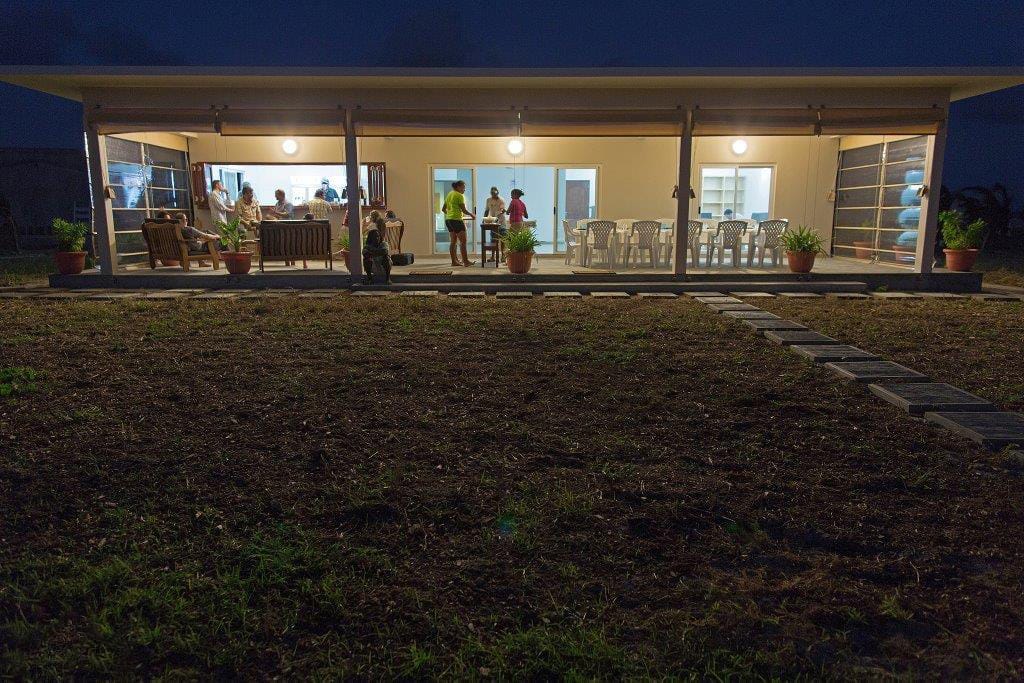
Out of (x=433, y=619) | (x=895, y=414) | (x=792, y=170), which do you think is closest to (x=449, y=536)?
(x=433, y=619)

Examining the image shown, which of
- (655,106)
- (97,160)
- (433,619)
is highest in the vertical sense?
(655,106)

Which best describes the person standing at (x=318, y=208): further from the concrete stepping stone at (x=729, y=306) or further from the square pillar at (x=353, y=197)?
the concrete stepping stone at (x=729, y=306)

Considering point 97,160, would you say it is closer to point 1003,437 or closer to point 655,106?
point 655,106

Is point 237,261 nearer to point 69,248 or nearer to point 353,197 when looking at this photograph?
point 353,197

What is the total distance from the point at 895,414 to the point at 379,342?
13.9ft

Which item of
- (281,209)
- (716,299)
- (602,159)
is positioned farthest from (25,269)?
(716,299)

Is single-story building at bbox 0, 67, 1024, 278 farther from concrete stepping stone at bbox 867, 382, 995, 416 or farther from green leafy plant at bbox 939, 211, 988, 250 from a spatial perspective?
concrete stepping stone at bbox 867, 382, 995, 416

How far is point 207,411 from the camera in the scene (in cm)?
418

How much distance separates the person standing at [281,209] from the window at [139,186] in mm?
1845

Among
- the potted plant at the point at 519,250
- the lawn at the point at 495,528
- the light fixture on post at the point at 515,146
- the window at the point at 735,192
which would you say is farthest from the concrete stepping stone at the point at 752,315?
the light fixture on post at the point at 515,146

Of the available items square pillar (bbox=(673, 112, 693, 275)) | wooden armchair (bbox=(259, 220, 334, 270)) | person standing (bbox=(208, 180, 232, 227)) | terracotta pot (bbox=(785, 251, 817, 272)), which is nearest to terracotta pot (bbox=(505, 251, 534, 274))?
square pillar (bbox=(673, 112, 693, 275))

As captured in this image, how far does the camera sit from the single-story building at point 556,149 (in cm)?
1006

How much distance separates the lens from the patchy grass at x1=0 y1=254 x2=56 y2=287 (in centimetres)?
1149

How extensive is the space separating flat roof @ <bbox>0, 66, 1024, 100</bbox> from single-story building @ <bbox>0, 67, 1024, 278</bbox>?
31mm
